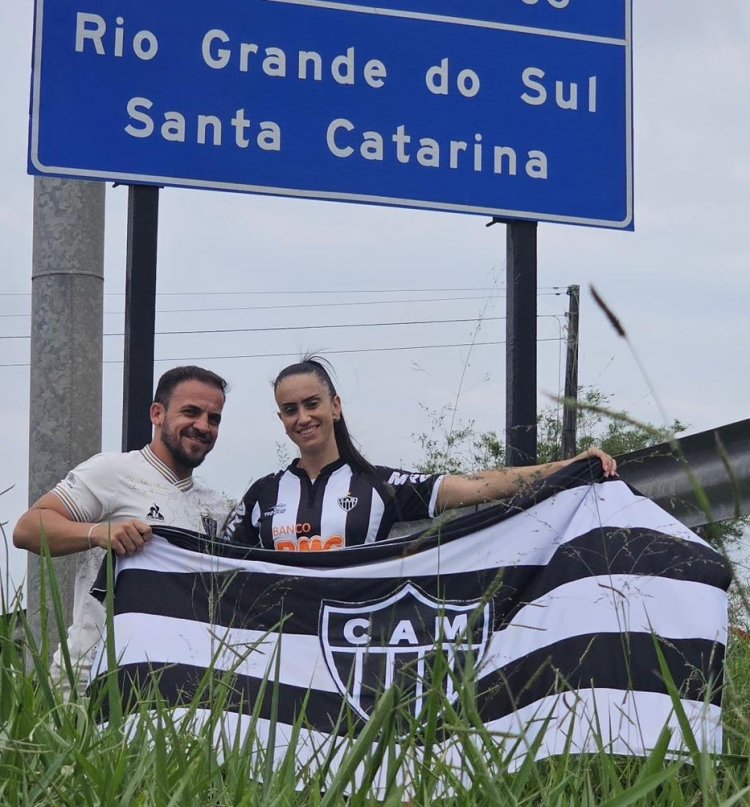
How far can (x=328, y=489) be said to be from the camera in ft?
15.6

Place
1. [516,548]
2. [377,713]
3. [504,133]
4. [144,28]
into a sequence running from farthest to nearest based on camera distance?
[504,133] < [144,28] < [516,548] < [377,713]

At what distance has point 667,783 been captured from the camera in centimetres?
252

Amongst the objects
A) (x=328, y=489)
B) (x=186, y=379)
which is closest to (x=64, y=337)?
(x=186, y=379)

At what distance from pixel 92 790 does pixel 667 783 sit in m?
1.10

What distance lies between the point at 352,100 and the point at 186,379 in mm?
1588

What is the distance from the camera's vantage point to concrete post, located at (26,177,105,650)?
18.5ft

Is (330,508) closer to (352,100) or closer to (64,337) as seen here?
(64,337)

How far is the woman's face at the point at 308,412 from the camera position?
189 inches

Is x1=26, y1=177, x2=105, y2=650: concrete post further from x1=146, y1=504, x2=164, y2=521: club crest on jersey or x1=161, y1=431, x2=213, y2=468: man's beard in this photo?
x1=146, y1=504, x2=164, y2=521: club crest on jersey

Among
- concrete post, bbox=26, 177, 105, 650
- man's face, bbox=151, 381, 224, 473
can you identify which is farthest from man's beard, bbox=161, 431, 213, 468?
Result: concrete post, bbox=26, 177, 105, 650

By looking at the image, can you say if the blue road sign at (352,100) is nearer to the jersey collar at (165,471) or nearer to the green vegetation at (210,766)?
the jersey collar at (165,471)

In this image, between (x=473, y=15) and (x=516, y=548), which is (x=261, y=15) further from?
(x=516, y=548)

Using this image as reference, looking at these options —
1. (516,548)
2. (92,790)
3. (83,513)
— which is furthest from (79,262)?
(92,790)

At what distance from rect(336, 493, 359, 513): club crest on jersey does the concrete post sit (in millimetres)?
1507
